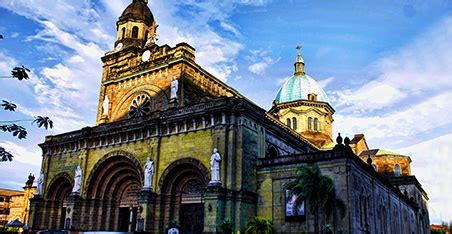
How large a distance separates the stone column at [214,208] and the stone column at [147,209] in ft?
18.4

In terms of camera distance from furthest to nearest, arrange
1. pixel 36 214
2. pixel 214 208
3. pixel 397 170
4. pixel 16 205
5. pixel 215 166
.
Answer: pixel 16 205
pixel 397 170
pixel 36 214
pixel 215 166
pixel 214 208

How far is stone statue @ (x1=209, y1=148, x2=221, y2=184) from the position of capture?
28.3 meters

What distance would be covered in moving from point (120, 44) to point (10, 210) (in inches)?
1759

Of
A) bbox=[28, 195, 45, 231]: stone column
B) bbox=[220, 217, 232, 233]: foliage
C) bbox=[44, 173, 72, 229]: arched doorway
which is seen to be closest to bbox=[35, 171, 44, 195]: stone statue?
bbox=[28, 195, 45, 231]: stone column

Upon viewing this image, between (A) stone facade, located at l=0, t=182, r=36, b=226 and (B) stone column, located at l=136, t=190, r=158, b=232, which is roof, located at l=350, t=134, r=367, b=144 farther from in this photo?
(A) stone facade, located at l=0, t=182, r=36, b=226

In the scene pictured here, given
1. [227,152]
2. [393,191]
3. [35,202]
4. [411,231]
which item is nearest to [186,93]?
[227,152]

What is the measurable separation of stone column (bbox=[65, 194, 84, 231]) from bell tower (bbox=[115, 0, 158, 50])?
56.4ft

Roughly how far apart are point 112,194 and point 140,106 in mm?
8618

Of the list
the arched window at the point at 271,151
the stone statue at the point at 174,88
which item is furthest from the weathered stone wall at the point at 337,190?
the stone statue at the point at 174,88

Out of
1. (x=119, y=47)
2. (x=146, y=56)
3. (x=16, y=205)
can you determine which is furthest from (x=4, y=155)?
(x=16, y=205)

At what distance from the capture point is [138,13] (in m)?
46.3

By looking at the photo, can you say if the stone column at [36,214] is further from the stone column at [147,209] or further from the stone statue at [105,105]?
the stone column at [147,209]

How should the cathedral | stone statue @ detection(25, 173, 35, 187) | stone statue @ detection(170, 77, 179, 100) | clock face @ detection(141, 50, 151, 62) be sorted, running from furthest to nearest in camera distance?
stone statue @ detection(25, 173, 35, 187), clock face @ detection(141, 50, 151, 62), stone statue @ detection(170, 77, 179, 100), the cathedral

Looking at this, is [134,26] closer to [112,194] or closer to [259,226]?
[112,194]
